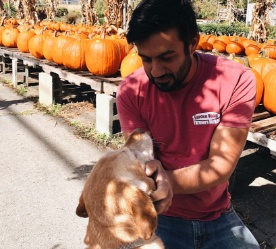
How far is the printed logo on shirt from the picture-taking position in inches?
88.9

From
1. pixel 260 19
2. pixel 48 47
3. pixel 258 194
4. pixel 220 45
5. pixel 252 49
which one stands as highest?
pixel 260 19

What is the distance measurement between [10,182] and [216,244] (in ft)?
11.2

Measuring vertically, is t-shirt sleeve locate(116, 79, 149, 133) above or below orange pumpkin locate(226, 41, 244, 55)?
below

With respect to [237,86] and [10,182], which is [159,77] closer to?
[237,86]

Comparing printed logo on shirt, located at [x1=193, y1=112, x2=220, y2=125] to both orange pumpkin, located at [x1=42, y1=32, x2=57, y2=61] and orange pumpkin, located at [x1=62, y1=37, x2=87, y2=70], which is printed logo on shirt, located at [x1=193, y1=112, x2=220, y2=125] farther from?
orange pumpkin, located at [x1=42, y1=32, x2=57, y2=61]

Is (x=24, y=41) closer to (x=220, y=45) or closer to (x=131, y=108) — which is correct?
(x=220, y=45)

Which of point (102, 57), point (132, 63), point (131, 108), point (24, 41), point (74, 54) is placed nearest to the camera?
→ point (131, 108)

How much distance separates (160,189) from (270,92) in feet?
10.9

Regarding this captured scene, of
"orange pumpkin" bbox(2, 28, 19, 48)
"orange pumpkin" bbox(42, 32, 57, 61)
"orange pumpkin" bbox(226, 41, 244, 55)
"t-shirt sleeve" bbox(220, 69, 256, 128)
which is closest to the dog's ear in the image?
"t-shirt sleeve" bbox(220, 69, 256, 128)

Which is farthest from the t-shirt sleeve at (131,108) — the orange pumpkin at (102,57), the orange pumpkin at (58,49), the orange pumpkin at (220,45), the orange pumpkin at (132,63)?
the orange pumpkin at (220,45)

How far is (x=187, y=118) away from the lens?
2305 mm

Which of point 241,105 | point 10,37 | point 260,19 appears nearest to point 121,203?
point 241,105

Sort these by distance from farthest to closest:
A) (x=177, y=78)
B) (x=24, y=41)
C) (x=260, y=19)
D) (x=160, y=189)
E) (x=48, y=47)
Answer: (x=260, y=19), (x=24, y=41), (x=48, y=47), (x=177, y=78), (x=160, y=189)

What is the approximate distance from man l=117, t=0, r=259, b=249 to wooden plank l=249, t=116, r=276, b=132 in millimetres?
1586
